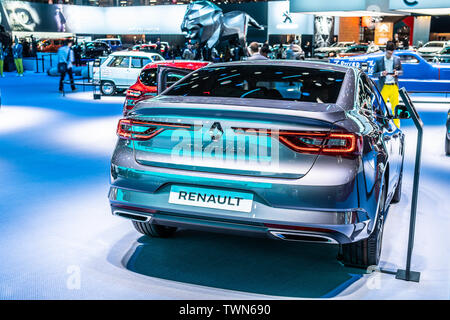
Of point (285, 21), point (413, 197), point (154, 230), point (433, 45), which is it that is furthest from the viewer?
point (285, 21)

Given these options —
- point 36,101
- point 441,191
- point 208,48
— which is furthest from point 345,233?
point 208,48

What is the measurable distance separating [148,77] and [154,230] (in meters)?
6.92

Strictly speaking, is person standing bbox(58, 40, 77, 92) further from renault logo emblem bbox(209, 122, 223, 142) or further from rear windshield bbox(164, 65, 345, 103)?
renault logo emblem bbox(209, 122, 223, 142)

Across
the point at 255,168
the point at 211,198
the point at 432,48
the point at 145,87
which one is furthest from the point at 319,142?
the point at 432,48

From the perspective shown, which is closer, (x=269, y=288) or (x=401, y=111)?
(x=269, y=288)

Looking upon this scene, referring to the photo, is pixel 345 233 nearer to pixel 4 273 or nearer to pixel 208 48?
pixel 4 273

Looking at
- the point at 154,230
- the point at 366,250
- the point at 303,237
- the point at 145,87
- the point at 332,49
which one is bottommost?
the point at 154,230

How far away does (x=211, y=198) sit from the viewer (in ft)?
10.6

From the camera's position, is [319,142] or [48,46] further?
[48,46]

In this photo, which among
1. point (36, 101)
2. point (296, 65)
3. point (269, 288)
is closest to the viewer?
point (269, 288)

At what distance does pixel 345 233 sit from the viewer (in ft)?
10.4

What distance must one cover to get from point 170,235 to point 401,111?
2.41 m

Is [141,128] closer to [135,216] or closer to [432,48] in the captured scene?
[135,216]

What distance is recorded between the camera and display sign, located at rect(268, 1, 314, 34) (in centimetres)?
4072
